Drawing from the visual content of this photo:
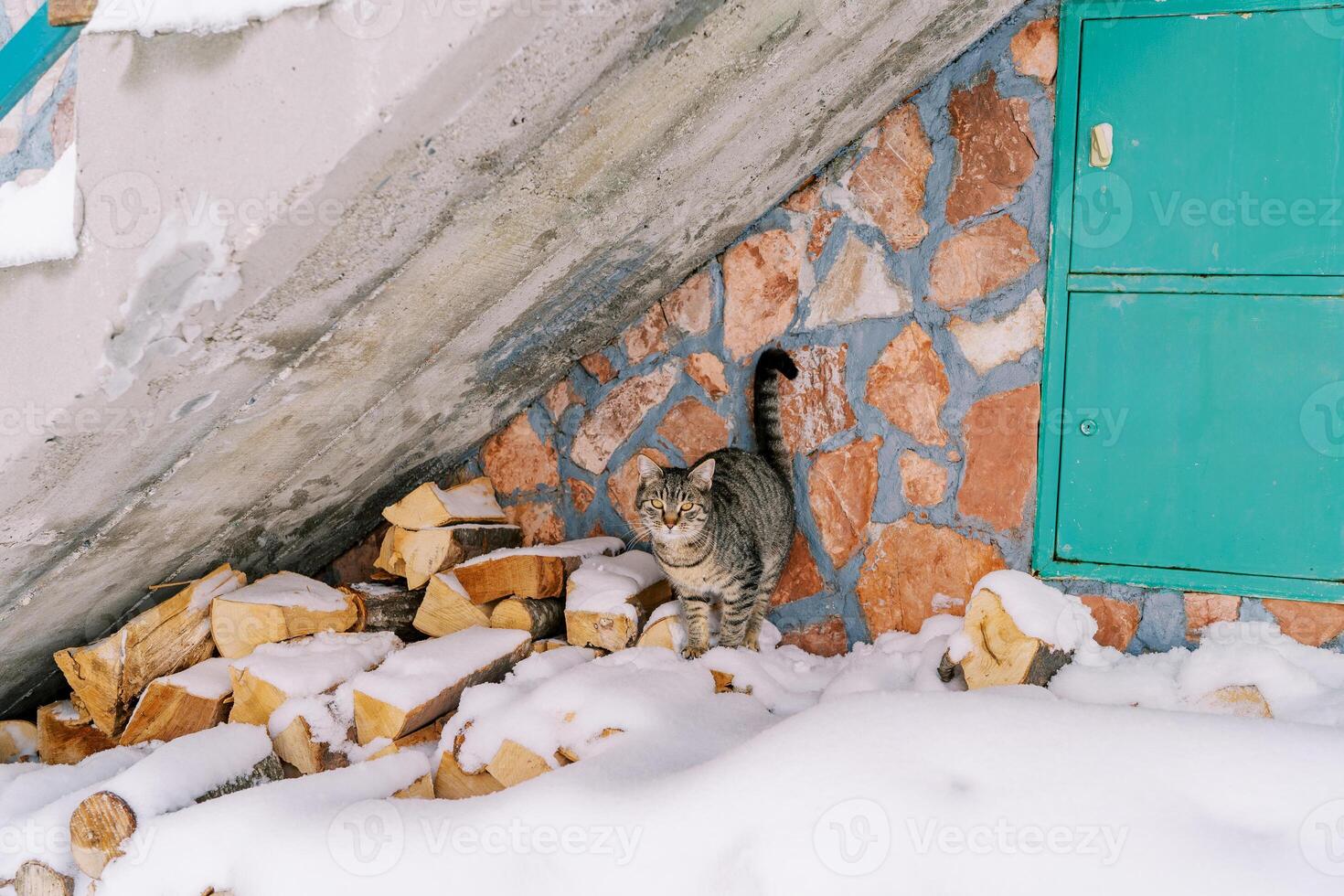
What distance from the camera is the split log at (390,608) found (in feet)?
9.23

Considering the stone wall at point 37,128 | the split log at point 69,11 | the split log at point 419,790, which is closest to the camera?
the split log at point 69,11

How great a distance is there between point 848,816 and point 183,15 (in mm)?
1747

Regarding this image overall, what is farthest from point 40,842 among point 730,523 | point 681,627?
point 730,523

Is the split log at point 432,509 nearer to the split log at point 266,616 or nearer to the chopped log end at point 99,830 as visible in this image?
the split log at point 266,616

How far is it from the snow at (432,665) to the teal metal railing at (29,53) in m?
1.46

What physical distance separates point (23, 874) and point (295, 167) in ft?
5.23

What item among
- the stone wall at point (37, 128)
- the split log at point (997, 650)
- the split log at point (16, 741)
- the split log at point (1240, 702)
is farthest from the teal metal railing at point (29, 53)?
the split log at point (1240, 702)

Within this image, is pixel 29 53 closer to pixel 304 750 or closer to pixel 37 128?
pixel 304 750

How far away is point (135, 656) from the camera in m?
2.43

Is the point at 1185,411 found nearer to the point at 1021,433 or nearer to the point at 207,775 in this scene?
the point at 1021,433

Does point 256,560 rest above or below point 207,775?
above

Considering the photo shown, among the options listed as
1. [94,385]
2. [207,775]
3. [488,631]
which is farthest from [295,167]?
[488,631]

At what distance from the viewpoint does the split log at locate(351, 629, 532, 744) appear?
2.27 meters

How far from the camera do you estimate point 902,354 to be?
111 inches
